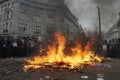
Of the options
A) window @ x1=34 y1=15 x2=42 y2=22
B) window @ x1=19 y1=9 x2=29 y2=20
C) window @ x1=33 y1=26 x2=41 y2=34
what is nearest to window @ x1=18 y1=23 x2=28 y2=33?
window @ x1=19 y1=9 x2=29 y2=20

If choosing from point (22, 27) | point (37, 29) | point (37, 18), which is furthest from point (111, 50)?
point (37, 18)

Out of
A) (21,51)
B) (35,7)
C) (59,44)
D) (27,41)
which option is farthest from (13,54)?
(35,7)

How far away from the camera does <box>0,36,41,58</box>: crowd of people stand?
15567mm

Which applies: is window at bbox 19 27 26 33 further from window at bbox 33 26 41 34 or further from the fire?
the fire

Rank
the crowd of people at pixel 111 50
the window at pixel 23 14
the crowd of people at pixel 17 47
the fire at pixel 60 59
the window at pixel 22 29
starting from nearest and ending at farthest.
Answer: the fire at pixel 60 59 → the crowd of people at pixel 17 47 → the crowd of people at pixel 111 50 → the window at pixel 22 29 → the window at pixel 23 14

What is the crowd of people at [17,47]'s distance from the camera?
15567mm

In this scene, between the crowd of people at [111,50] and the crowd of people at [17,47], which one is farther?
the crowd of people at [111,50]

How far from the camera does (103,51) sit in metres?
19.4

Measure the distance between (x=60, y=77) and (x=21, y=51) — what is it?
34.2 ft

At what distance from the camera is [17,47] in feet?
54.6

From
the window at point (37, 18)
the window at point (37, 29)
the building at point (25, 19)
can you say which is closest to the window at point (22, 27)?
the building at point (25, 19)

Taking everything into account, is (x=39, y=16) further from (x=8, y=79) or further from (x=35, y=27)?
(x=8, y=79)

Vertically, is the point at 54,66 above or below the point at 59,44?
below

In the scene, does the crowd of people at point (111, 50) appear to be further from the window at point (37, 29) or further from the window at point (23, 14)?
the window at point (37, 29)
